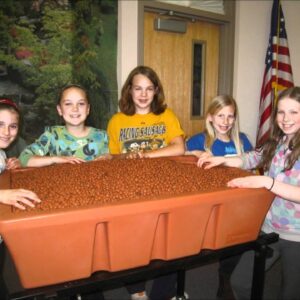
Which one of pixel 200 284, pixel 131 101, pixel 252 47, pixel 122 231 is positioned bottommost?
pixel 200 284

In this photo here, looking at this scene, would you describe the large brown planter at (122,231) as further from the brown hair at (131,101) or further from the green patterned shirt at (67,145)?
the brown hair at (131,101)

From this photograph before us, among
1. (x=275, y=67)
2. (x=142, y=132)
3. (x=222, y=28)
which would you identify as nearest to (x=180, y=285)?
(x=142, y=132)

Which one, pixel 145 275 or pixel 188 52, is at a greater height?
pixel 188 52

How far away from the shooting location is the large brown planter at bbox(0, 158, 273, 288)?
611mm

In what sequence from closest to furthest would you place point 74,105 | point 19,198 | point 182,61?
point 19,198, point 74,105, point 182,61

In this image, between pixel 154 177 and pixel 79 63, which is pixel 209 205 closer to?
pixel 154 177

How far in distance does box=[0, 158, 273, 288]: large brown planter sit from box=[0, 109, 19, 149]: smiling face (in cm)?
41

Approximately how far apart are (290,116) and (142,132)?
0.68m

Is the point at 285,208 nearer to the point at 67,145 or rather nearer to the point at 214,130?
the point at 214,130

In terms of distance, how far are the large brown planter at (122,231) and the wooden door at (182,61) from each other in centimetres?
190

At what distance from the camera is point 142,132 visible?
1.48 meters

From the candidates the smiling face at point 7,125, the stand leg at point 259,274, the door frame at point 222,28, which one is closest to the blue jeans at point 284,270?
the stand leg at point 259,274

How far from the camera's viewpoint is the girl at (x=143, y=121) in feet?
4.80

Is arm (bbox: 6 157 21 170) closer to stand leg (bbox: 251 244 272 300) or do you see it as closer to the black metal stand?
the black metal stand
